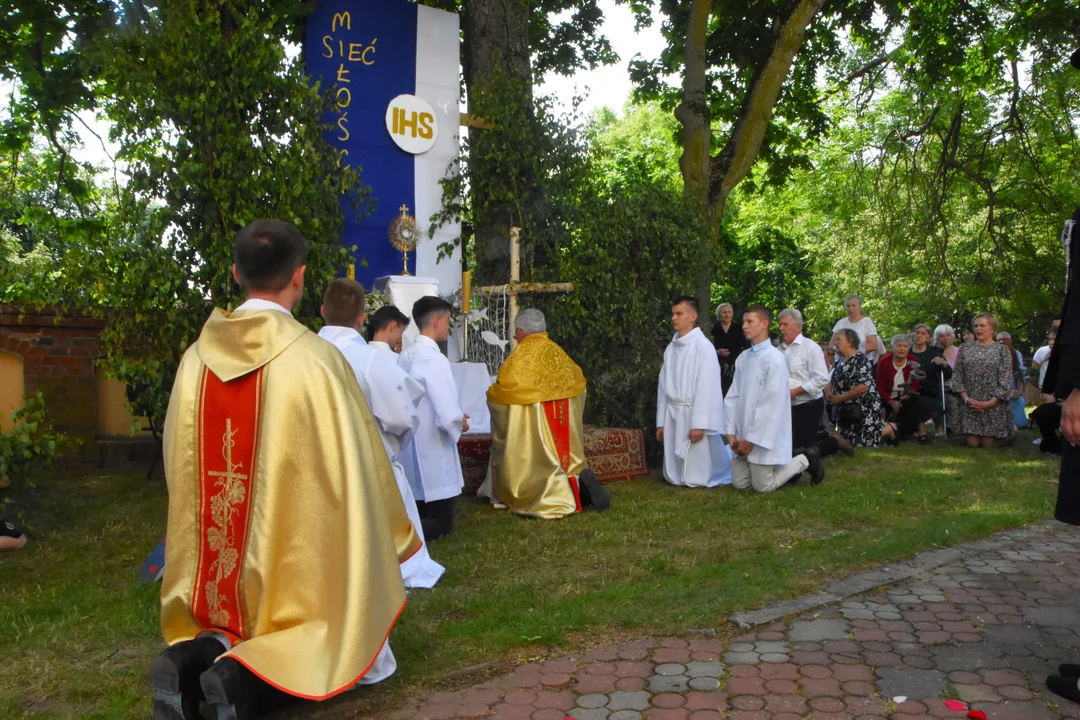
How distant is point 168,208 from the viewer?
8.18 metres

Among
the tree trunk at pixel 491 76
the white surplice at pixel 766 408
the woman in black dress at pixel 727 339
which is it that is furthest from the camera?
the woman in black dress at pixel 727 339

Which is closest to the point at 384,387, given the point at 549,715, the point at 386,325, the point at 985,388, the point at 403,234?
the point at 386,325

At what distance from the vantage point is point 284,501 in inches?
147

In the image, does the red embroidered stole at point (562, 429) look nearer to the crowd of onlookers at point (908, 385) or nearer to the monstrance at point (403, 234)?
the monstrance at point (403, 234)

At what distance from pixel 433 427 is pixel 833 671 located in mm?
3819

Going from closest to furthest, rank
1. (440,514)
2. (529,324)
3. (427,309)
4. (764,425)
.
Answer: (427,309)
(440,514)
(529,324)
(764,425)

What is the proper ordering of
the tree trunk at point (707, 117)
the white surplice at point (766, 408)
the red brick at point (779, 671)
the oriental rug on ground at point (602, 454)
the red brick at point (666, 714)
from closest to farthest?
the red brick at point (666, 714) < the red brick at point (779, 671) < the white surplice at point (766, 408) < the oriental rug on ground at point (602, 454) < the tree trunk at point (707, 117)

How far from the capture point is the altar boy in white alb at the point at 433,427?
23.3ft

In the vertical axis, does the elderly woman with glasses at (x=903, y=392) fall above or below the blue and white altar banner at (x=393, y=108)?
below

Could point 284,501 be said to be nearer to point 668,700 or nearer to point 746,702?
point 668,700


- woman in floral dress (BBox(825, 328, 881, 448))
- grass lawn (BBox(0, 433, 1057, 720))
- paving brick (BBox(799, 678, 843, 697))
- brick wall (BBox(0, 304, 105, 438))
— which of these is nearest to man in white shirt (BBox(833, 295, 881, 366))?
woman in floral dress (BBox(825, 328, 881, 448))

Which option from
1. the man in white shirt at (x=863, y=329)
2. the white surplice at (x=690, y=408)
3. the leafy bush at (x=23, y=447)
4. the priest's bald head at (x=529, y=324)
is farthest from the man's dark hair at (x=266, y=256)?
the man in white shirt at (x=863, y=329)

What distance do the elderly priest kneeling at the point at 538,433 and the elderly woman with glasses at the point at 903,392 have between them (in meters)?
6.19

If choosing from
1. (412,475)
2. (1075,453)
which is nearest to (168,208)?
(412,475)
